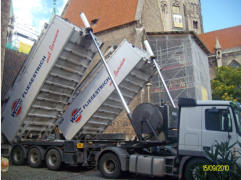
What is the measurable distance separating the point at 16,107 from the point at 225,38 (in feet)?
138

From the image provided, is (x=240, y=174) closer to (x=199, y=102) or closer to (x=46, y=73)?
(x=199, y=102)

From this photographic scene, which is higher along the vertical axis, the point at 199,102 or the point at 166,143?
the point at 199,102

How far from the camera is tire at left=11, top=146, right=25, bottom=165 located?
903 cm

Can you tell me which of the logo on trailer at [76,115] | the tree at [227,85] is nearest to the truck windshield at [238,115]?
Result: the logo on trailer at [76,115]

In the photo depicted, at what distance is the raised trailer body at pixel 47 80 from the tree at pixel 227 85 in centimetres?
2173

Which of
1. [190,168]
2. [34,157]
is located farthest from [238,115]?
[34,157]

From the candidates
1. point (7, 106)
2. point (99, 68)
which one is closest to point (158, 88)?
point (99, 68)

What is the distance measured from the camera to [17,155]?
365 inches

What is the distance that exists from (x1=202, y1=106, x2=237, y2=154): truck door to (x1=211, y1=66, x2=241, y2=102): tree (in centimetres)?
2223

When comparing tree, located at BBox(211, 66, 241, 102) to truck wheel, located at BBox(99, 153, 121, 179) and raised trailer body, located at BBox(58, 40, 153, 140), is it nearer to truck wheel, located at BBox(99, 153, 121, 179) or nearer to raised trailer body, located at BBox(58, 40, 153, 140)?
raised trailer body, located at BBox(58, 40, 153, 140)

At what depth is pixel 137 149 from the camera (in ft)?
23.3

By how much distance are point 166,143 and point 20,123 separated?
518 centimetres
